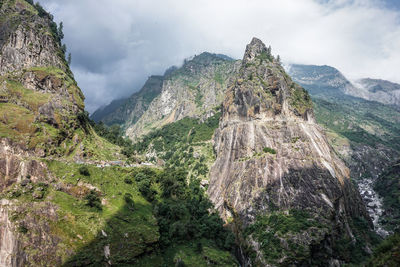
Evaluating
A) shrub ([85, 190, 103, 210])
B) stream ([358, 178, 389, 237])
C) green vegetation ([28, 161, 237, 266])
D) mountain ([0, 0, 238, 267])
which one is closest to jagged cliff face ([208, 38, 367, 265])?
mountain ([0, 0, 238, 267])

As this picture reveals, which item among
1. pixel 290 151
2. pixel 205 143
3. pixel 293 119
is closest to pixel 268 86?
pixel 293 119

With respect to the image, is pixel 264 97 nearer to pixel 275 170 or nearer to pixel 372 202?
pixel 275 170

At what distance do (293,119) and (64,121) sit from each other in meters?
103

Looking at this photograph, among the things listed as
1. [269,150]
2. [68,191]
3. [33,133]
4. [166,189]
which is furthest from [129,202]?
[269,150]

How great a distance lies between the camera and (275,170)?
95.7m

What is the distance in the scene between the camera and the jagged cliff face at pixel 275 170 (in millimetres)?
80919

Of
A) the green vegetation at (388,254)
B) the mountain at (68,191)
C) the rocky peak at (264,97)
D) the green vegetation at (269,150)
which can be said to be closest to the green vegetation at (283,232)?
the mountain at (68,191)

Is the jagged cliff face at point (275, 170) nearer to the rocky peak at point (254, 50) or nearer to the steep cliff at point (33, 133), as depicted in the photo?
the rocky peak at point (254, 50)

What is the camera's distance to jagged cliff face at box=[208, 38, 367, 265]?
265ft

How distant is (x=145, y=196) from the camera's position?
84.0 m

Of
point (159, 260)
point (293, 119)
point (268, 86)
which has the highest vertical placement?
point (268, 86)

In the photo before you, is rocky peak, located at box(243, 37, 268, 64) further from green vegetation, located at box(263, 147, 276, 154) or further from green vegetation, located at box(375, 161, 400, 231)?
green vegetation, located at box(375, 161, 400, 231)

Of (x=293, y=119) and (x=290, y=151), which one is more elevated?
(x=293, y=119)

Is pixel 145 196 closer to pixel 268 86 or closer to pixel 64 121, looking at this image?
pixel 64 121
